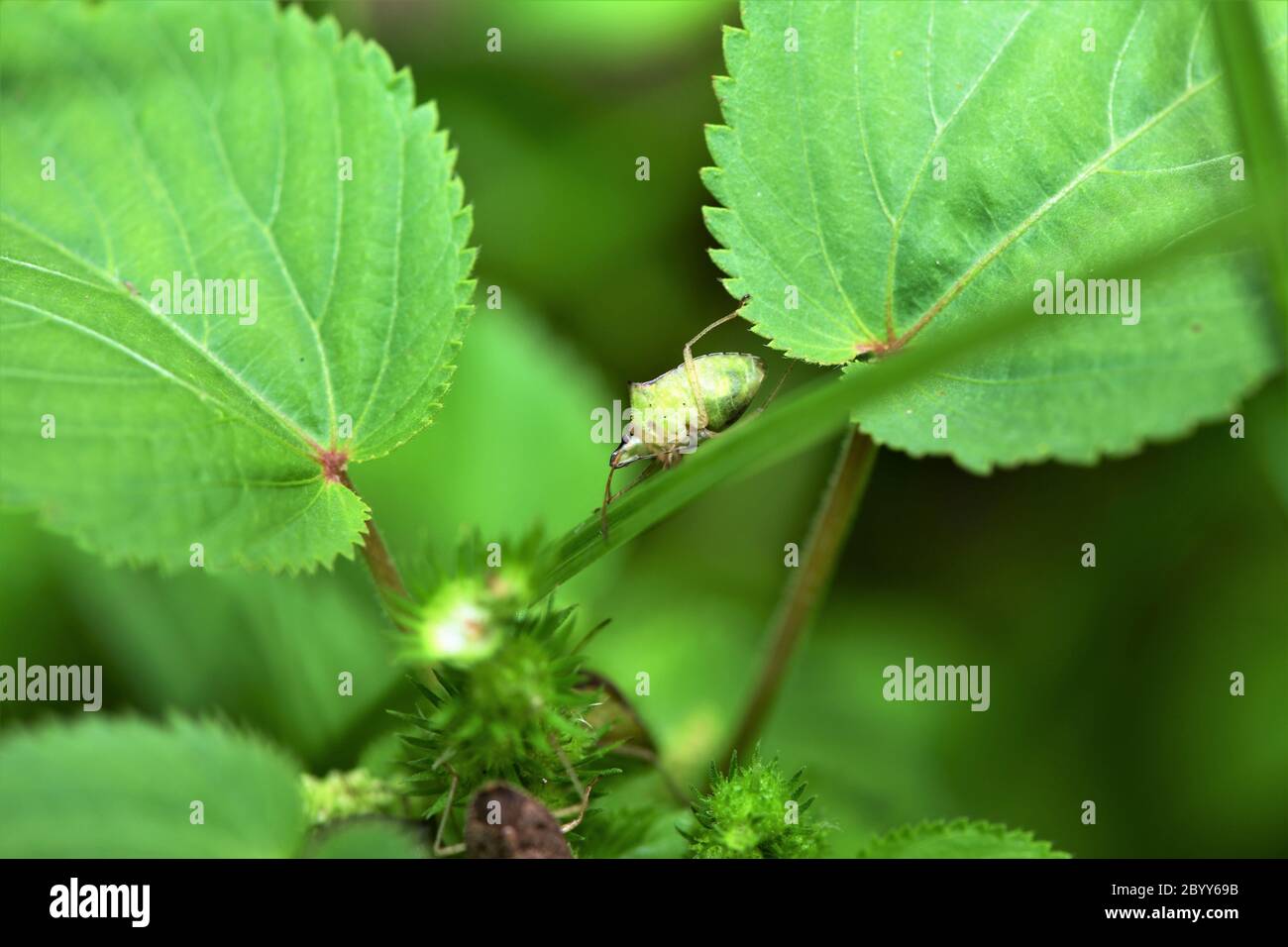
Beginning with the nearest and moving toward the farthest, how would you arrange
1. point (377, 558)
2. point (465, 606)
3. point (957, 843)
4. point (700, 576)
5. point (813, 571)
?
point (465, 606) → point (957, 843) → point (377, 558) → point (813, 571) → point (700, 576)

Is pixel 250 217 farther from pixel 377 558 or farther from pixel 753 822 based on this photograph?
pixel 753 822

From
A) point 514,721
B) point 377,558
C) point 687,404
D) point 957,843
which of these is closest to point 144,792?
point 377,558

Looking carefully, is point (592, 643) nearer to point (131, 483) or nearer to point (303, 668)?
point (303, 668)

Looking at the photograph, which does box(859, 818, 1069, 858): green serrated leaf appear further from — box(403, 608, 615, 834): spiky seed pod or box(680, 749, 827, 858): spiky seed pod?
box(403, 608, 615, 834): spiky seed pod

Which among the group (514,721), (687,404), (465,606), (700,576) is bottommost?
(514,721)

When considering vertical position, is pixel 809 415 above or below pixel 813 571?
above

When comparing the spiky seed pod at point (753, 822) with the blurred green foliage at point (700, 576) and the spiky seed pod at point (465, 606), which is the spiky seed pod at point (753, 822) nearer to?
the spiky seed pod at point (465, 606)
